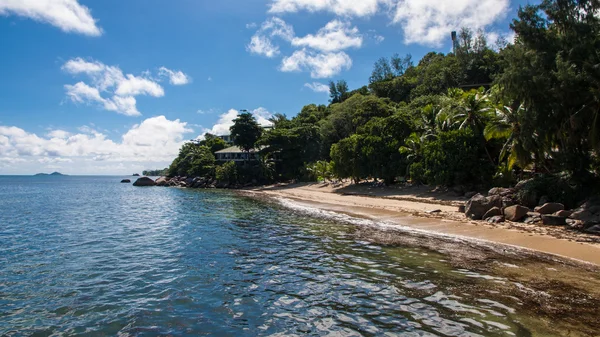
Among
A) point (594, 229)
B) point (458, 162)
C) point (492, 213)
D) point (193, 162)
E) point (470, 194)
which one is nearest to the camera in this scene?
point (594, 229)

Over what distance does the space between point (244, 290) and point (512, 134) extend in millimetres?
23060

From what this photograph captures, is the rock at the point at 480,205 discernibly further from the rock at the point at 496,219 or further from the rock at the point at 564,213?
the rock at the point at 564,213

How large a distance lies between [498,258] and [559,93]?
31.9ft

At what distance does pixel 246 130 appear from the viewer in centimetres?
7362

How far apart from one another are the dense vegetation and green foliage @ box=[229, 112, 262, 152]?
6762 mm

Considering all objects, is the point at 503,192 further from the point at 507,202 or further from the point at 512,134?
the point at 512,134

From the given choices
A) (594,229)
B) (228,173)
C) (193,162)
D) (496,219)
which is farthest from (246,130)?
(594,229)

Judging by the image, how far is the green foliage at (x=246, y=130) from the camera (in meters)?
73.1

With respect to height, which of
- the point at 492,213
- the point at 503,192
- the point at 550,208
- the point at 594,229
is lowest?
the point at 594,229

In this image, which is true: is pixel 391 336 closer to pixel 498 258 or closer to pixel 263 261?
pixel 263 261

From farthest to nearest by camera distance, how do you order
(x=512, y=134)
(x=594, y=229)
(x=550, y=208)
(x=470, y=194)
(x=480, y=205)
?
(x=470, y=194)
(x=512, y=134)
(x=480, y=205)
(x=550, y=208)
(x=594, y=229)

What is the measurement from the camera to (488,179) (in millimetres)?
29156

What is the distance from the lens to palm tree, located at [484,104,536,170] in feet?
69.4

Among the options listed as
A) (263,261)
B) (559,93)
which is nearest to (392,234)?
(263,261)
